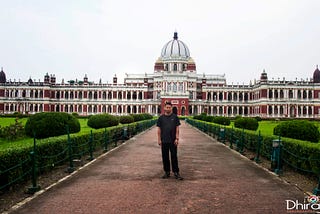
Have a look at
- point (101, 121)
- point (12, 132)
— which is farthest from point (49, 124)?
point (101, 121)

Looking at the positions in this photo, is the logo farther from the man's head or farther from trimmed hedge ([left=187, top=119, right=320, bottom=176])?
the man's head

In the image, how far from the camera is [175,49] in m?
86.0

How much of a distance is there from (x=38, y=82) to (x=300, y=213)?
8193 centimetres

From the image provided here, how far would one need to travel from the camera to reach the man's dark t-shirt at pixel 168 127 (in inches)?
385

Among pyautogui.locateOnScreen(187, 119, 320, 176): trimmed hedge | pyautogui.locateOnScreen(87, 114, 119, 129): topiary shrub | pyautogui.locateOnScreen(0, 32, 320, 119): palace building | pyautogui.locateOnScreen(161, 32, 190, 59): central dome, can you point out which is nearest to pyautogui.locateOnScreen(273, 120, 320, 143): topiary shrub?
pyautogui.locateOnScreen(187, 119, 320, 176): trimmed hedge

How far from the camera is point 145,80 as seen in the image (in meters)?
85.4

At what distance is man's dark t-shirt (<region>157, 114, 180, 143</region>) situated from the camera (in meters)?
9.79

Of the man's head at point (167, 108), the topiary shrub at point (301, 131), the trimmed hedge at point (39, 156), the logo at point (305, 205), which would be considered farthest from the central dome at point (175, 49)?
the logo at point (305, 205)

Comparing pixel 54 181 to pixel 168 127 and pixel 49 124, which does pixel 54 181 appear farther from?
pixel 49 124

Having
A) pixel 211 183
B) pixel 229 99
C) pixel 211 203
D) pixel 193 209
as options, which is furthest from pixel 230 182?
pixel 229 99

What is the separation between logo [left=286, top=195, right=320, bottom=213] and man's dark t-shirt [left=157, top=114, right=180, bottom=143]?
380 centimetres

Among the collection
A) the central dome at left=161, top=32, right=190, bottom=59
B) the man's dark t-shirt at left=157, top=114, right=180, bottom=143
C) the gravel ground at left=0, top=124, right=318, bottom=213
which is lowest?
the gravel ground at left=0, top=124, right=318, bottom=213

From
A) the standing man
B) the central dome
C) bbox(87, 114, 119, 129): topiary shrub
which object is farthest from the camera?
the central dome

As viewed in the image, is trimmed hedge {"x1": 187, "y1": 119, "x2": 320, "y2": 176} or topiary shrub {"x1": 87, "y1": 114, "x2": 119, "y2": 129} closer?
trimmed hedge {"x1": 187, "y1": 119, "x2": 320, "y2": 176}
